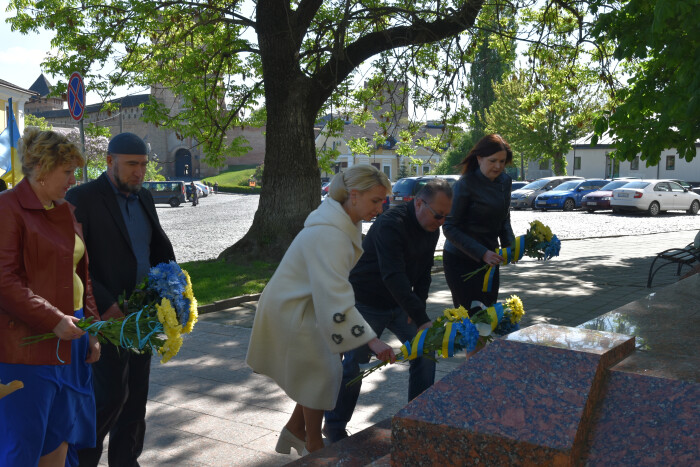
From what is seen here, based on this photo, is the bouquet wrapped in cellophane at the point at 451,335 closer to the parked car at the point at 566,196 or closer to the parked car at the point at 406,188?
the parked car at the point at 406,188

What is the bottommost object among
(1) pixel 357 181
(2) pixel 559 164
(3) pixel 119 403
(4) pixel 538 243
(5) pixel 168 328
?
(3) pixel 119 403

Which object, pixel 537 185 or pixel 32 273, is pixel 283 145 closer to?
pixel 32 273

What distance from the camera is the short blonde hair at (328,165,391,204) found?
391 centimetres

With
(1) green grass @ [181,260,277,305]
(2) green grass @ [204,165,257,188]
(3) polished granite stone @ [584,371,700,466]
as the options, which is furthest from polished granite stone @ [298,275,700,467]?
(2) green grass @ [204,165,257,188]

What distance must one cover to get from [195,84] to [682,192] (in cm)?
2459

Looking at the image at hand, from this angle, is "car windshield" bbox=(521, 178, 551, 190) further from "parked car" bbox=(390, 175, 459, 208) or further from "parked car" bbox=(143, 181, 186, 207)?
"parked car" bbox=(143, 181, 186, 207)

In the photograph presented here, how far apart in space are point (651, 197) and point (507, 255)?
28.8 metres

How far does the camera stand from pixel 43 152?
3.39 metres

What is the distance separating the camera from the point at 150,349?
3602mm

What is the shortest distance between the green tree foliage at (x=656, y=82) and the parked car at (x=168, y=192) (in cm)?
3667

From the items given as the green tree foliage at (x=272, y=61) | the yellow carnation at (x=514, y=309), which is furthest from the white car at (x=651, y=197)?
the yellow carnation at (x=514, y=309)

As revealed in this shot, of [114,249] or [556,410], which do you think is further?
[114,249]

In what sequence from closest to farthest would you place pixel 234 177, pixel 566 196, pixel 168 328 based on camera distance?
pixel 168 328 < pixel 566 196 < pixel 234 177

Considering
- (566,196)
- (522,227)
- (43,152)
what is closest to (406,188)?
(522,227)
